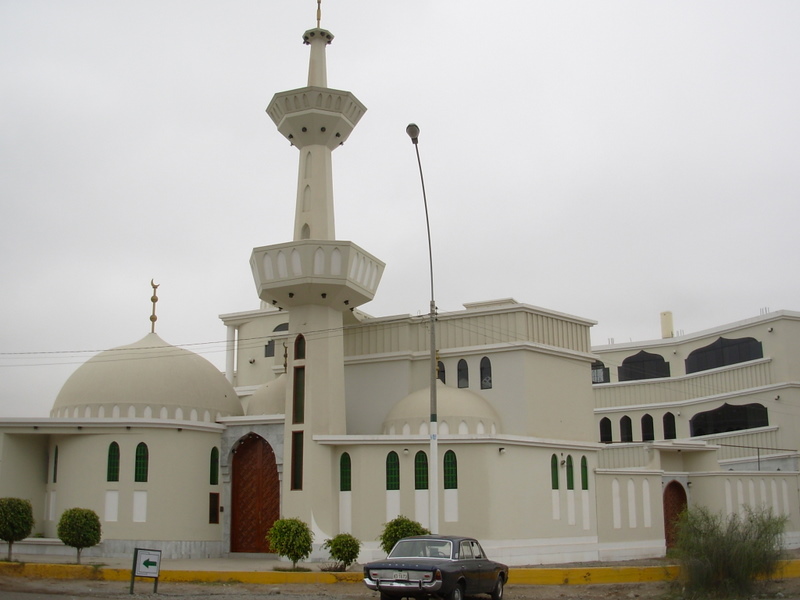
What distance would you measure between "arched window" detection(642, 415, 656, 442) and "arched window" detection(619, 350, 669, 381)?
2.48m

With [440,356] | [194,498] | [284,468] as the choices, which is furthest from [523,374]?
[194,498]

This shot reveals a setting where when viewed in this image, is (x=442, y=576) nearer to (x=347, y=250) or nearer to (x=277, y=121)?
(x=347, y=250)

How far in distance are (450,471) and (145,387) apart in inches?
405

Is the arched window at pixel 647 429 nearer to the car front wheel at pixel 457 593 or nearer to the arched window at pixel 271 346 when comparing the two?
the arched window at pixel 271 346

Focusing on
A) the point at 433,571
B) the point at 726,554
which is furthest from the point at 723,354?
the point at 433,571

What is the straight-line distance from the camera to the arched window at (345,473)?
28797mm

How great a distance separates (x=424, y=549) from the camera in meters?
18.3

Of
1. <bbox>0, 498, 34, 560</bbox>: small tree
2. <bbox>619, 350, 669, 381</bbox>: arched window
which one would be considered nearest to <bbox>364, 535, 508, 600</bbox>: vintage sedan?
<bbox>0, 498, 34, 560</bbox>: small tree

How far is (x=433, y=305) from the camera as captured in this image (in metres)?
24.9

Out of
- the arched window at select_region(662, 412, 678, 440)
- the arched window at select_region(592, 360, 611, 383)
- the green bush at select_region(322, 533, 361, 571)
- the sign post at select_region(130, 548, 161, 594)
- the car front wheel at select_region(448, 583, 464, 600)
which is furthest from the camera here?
the arched window at select_region(592, 360, 611, 383)

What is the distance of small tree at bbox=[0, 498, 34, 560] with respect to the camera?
80.5 feet

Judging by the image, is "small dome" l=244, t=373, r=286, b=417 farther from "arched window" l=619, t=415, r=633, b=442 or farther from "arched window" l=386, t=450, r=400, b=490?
"arched window" l=619, t=415, r=633, b=442

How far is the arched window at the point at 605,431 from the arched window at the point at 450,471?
92.1 ft

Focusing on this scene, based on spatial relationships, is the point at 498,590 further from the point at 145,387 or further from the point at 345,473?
the point at 145,387
